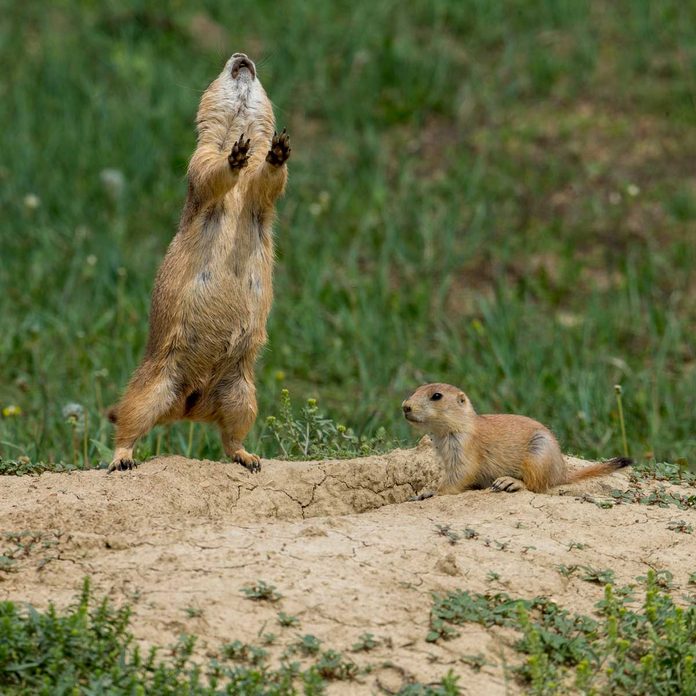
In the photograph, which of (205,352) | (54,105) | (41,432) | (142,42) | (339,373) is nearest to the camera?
(205,352)

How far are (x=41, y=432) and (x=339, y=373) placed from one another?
7.83 ft

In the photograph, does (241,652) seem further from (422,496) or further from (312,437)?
(312,437)

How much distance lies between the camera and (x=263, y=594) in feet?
14.6

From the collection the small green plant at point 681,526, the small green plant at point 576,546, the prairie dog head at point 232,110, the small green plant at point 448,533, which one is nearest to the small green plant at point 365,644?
the small green plant at point 448,533

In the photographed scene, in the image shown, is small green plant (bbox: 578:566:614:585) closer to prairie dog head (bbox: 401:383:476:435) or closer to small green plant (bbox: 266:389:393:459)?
prairie dog head (bbox: 401:383:476:435)

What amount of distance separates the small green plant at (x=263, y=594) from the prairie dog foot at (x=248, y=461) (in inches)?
61.5

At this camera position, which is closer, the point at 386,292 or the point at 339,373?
the point at 339,373

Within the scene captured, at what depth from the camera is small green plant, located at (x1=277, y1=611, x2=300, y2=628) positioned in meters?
4.33

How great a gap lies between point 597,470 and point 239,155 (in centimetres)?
216

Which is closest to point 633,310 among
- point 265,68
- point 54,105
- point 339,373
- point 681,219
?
point 681,219

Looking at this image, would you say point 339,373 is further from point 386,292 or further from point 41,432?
point 41,432

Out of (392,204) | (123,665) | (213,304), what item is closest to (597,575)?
(123,665)

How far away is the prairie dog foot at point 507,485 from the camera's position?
5.93m

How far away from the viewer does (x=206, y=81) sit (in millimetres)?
12461
